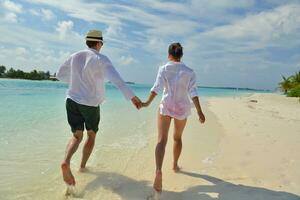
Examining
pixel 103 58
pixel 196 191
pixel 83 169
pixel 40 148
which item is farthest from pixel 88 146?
pixel 40 148

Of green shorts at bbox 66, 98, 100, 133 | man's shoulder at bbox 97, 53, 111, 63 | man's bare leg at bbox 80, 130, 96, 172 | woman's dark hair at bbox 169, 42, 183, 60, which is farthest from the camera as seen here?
man's bare leg at bbox 80, 130, 96, 172

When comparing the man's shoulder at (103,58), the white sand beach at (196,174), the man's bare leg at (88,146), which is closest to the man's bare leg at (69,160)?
the white sand beach at (196,174)

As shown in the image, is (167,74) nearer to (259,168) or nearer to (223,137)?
(259,168)

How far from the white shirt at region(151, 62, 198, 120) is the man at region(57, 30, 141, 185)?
1.25ft

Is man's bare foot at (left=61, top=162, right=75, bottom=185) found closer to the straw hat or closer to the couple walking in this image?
the couple walking

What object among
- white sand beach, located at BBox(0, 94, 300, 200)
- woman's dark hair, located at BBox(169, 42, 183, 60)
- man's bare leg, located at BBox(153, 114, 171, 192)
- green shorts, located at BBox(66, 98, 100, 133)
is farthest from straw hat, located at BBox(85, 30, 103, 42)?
white sand beach, located at BBox(0, 94, 300, 200)

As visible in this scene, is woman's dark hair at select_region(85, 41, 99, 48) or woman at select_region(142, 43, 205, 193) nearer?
woman's dark hair at select_region(85, 41, 99, 48)

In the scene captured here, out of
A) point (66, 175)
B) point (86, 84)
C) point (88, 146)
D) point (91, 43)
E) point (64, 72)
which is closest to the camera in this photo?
point (66, 175)

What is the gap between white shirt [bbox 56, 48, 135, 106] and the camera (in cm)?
444

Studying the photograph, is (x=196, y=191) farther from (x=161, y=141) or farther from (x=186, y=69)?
(x=186, y=69)

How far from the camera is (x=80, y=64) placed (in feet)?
14.7

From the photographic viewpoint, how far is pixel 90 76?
446 cm

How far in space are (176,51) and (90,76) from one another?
121 cm

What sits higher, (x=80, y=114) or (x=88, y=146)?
(x=80, y=114)
